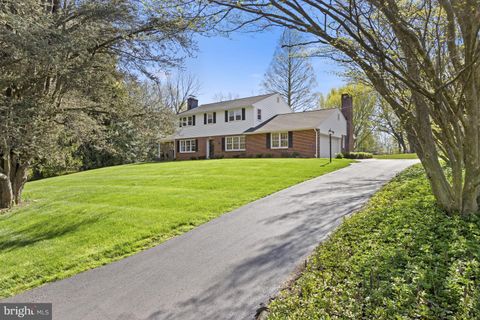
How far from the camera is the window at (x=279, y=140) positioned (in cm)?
2341

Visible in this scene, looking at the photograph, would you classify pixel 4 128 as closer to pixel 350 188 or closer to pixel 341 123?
pixel 350 188

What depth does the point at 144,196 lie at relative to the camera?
9.34m

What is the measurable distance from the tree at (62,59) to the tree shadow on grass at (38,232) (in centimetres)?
200

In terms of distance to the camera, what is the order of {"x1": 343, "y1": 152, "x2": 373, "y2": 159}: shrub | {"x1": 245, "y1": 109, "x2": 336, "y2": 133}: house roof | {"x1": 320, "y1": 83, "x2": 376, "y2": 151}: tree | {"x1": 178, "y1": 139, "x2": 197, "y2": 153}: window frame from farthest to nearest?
{"x1": 320, "y1": 83, "x2": 376, "y2": 151}: tree, {"x1": 178, "y1": 139, "x2": 197, "y2": 153}: window frame, {"x1": 343, "y1": 152, "x2": 373, "y2": 159}: shrub, {"x1": 245, "y1": 109, "x2": 336, "y2": 133}: house roof

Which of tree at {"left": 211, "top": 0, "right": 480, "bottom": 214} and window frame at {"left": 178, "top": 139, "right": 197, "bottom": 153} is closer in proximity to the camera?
tree at {"left": 211, "top": 0, "right": 480, "bottom": 214}

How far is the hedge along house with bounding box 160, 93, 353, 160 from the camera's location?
22.5 m

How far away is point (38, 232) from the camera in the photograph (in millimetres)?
6789

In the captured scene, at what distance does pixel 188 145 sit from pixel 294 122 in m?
11.8

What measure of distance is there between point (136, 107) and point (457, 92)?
9038 millimetres

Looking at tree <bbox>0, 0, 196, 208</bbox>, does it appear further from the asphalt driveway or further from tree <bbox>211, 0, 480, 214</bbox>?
the asphalt driveway

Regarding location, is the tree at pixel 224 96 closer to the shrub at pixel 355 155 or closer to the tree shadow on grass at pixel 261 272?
the shrub at pixel 355 155

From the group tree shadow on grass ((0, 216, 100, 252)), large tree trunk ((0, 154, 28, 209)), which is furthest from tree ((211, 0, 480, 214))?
large tree trunk ((0, 154, 28, 209))

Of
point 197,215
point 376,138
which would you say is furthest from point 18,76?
point 376,138

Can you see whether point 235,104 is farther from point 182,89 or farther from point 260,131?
point 182,89
